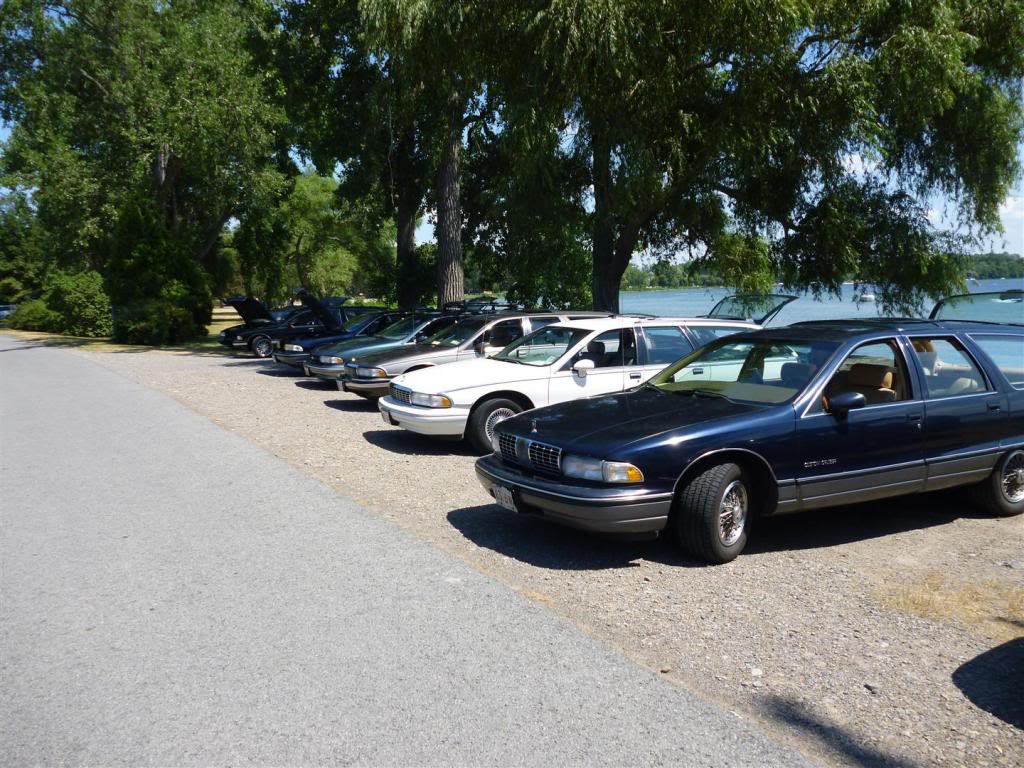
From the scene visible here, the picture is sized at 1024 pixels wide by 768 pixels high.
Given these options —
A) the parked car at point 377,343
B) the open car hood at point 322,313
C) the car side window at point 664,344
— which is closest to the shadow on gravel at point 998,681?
the car side window at point 664,344

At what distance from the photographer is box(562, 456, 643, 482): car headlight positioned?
5453 millimetres

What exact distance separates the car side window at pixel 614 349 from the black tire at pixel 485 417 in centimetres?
103

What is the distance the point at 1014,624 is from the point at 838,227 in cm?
1281

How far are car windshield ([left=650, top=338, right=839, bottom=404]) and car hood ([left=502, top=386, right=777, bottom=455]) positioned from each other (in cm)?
20

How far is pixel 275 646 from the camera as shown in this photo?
14.1 feet

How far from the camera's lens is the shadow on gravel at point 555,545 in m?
5.80

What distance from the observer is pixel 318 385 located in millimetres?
17109

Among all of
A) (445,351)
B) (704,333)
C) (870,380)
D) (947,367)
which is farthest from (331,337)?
(947,367)

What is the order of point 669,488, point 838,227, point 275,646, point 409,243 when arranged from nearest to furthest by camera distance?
point 275,646 → point 669,488 → point 838,227 → point 409,243

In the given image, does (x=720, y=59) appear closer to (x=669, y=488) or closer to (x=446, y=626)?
(x=669, y=488)

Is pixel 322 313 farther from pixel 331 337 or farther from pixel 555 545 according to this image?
pixel 555 545

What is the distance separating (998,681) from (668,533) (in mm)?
2602

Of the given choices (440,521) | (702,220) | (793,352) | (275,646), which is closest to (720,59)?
(702,220)

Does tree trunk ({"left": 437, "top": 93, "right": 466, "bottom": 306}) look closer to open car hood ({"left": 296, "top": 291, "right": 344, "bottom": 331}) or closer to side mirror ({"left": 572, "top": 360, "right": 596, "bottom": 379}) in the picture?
open car hood ({"left": 296, "top": 291, "right": 344, "bottom": 331})
